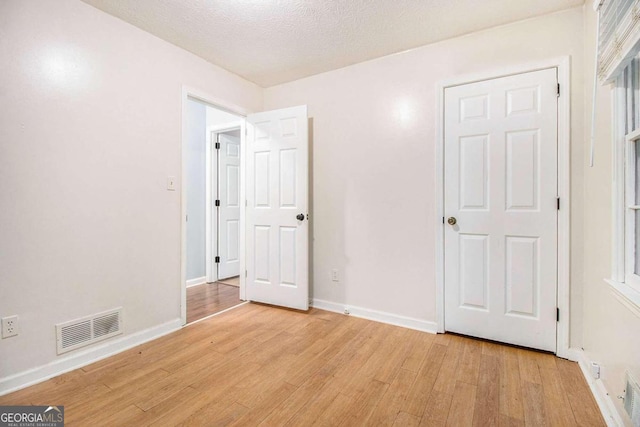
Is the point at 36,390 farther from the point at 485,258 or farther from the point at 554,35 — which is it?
the point at 554,35

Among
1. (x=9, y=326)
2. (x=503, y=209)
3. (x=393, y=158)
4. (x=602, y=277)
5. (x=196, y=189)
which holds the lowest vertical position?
(x=9, y=326)

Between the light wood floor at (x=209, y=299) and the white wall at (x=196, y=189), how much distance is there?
365mm

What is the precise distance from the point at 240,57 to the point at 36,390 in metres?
2.86

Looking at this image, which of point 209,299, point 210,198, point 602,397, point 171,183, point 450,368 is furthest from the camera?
point 210,198

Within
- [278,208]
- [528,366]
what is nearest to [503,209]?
[528,366]

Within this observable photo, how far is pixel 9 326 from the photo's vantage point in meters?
1.69

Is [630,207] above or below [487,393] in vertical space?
above

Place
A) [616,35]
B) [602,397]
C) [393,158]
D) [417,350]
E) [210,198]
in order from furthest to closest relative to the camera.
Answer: [210,198], [393,158], [417,350], [602,397], [616,35]

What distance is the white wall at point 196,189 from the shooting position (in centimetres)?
406

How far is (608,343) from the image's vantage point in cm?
154

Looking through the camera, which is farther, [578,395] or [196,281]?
[196,281]

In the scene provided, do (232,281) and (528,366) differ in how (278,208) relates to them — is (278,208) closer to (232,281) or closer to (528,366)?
(232,281)

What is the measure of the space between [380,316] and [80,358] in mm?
2316

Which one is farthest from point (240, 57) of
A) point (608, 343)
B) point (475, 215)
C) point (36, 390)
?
point (608, 343)
